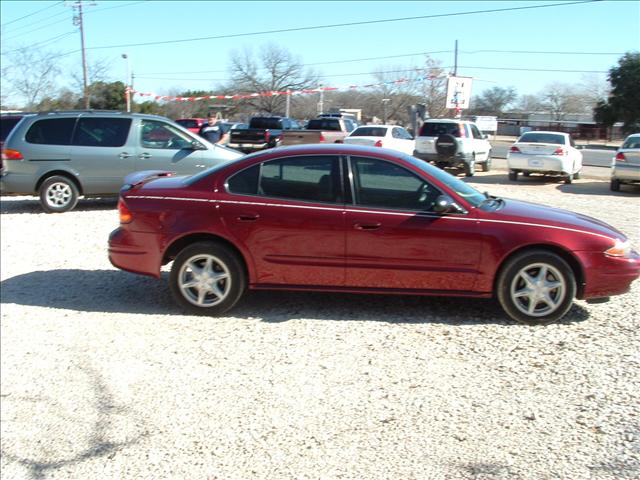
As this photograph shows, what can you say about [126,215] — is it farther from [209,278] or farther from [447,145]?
[447,145]

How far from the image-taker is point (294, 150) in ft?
17.7

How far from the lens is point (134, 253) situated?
545 centimetres

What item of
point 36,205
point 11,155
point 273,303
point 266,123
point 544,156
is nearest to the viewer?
point 273,303

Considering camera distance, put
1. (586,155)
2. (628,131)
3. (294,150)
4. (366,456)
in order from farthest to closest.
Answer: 1. (628,131)
2. (586,155)
3. (294,150)
4. (366,456)

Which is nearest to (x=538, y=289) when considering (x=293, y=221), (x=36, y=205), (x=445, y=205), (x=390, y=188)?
(x=445, y=205)

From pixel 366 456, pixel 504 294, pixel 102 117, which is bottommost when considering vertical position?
pixel 366 456

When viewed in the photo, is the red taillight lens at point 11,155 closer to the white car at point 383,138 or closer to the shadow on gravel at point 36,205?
the shadow on gravel at point 36,205

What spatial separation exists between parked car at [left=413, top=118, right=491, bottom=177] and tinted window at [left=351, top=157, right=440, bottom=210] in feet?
44.4

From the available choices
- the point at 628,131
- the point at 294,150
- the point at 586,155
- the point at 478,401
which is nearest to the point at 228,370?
the point at 478,401

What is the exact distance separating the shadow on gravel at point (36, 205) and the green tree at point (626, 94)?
4600cm

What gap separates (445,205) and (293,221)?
132 cm

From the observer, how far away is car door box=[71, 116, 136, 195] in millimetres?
10359

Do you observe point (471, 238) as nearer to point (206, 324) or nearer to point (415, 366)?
point (415, 366)

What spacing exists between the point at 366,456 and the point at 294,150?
118 inches
